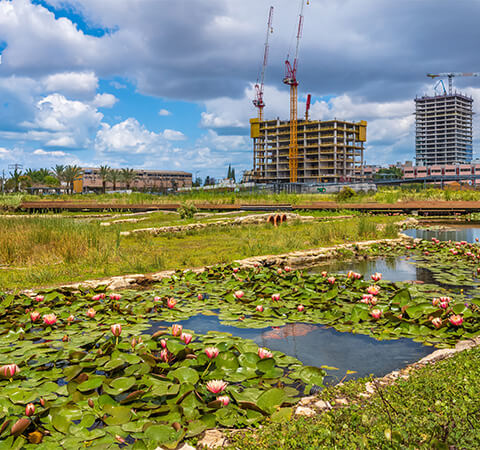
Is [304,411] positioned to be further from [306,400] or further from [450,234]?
[450,234]

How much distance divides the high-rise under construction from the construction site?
83.2m

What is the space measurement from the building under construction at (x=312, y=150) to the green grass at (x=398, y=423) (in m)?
107

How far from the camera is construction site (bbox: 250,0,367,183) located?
4264 inches

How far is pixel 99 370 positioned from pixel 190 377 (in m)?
0.93

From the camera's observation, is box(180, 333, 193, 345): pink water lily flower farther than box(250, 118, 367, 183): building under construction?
No

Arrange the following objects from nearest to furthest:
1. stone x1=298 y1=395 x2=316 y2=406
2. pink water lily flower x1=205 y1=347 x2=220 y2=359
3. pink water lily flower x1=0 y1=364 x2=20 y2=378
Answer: stone x1=298 y1=395 x2=316 y2=406 < pink water lily flower x1=0 y1=364 x2=20 y2=378 < pink water lily flower x1=205 y1=347 x2=220 y2=359

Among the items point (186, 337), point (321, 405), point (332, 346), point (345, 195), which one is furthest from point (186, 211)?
point (321, 405)

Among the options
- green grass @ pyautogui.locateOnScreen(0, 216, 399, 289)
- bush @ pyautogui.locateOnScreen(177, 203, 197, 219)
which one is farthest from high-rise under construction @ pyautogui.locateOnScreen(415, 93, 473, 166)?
green grass @ pyautogui.locateOnScreen(0, 216, 399, 289)

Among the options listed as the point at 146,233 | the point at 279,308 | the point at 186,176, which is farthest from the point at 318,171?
the point at 279,308

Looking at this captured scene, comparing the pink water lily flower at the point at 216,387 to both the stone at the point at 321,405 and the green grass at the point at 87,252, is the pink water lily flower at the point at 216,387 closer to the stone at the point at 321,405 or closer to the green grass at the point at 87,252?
the stone at the point at 321,405

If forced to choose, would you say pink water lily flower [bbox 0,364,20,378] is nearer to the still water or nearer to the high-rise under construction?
the still water

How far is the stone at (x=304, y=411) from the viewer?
2.65 metres

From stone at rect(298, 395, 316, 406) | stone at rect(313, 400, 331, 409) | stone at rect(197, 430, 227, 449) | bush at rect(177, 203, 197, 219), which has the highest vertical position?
bush at rect(177, 203, 197, 219)

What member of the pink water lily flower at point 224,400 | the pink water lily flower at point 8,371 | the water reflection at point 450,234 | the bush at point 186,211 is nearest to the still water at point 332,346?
the pink water lily flower at point 224,400
